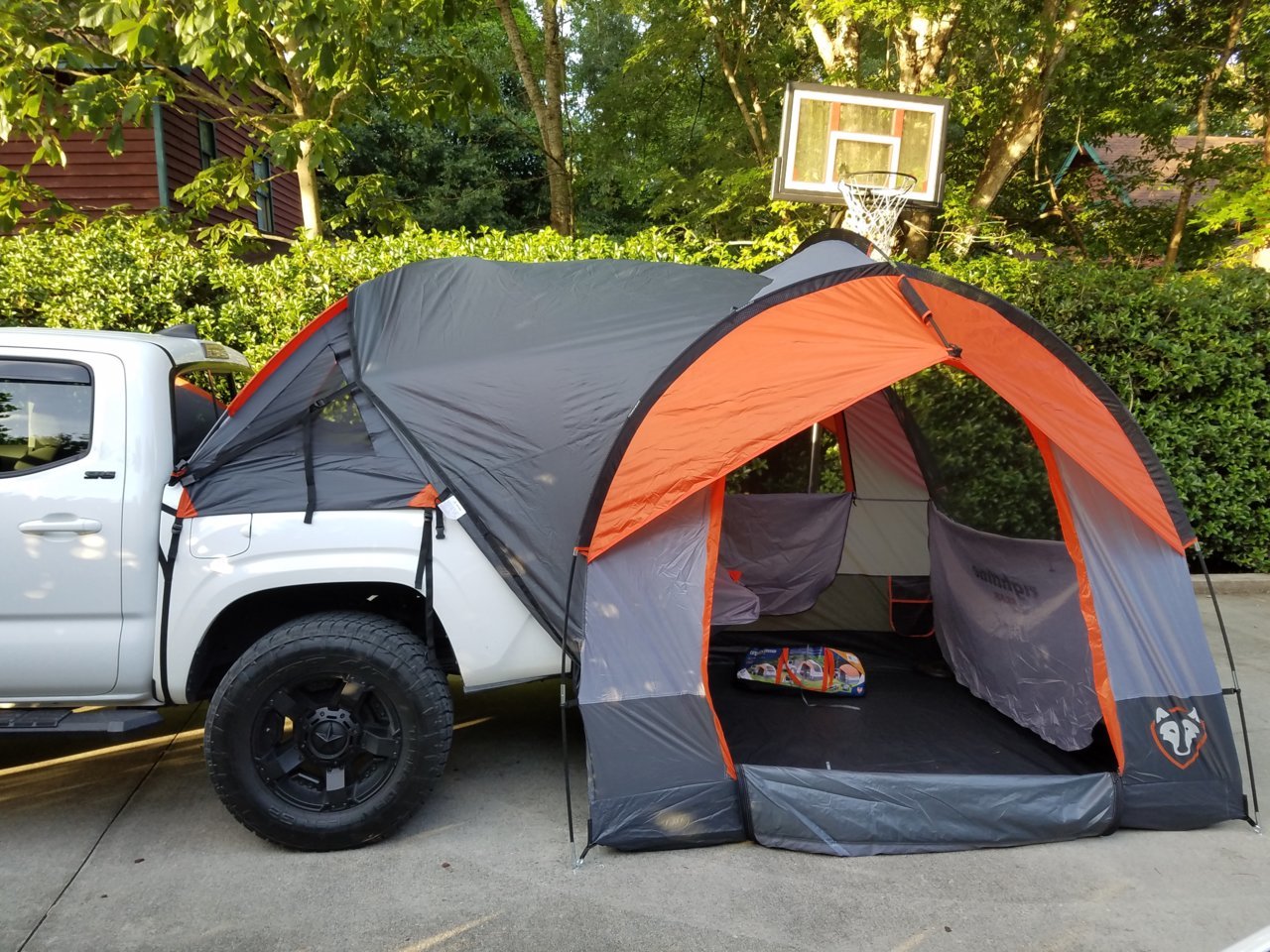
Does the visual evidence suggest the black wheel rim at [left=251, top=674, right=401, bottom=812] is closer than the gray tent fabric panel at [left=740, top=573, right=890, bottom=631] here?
Yes

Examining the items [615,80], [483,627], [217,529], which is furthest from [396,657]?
[615,80]

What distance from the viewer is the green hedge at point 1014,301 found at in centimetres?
611

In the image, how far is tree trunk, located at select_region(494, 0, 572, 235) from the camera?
35.3 ft

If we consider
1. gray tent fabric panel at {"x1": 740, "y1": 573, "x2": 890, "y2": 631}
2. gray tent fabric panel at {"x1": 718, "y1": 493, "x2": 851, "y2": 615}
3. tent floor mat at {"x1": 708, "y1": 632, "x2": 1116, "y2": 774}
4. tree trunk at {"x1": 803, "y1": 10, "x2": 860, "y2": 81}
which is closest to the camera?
tent floor mat at {"x1": 708, "y1": 632, "x2": 1116, "y2": 774}

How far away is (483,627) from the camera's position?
11.3 feet

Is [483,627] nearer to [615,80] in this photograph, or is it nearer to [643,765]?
[643,765]

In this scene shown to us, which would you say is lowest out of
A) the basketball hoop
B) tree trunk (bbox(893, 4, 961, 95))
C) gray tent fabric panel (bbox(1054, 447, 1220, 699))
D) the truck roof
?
gray tent fabric panel (bbox(1054, 447, 1220, 699))

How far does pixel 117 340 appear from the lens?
3.56 m

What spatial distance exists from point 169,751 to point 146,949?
163 centimetres

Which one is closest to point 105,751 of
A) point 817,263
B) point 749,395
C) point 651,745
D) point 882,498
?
point 651,745

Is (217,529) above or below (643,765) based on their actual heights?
above

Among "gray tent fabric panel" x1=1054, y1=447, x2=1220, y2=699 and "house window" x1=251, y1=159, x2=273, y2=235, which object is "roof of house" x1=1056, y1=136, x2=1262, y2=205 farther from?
"house window" x1=251, y1=159, x2=273, y2=235

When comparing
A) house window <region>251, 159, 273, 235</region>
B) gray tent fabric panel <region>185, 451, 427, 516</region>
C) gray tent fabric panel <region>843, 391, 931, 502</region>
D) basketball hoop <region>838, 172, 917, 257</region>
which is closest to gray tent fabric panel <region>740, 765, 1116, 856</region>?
gray tent fabric panel <region>185, 451, 427, 516</region>

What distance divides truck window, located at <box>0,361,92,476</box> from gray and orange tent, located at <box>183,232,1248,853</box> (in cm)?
52
